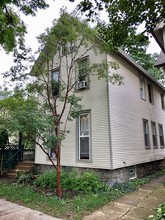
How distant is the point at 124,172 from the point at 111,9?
6499 mm

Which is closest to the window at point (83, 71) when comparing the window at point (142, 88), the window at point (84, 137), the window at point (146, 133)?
the window at point (84, 137)

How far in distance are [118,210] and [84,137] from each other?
12.6 feet

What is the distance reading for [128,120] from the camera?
895 cm

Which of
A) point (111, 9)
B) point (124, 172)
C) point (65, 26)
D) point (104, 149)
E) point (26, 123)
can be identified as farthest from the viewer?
point (124, 172)

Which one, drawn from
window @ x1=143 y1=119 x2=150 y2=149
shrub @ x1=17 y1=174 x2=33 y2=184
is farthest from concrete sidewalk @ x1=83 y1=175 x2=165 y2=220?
shrub @ x1=17 y1=174 x2=33 y2=184

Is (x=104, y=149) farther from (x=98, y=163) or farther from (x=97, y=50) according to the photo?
(x=97, y=50)

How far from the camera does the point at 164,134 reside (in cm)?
1320

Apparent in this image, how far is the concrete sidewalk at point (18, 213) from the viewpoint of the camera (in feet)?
14.2

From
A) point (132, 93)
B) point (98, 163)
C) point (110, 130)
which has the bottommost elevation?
point (98, 163)

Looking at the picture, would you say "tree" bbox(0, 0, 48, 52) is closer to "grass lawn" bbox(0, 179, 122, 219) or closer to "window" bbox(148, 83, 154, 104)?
"grass lawn" bbox(0, 179, 122, 219)

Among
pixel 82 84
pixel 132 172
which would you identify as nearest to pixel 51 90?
pixel 82 84

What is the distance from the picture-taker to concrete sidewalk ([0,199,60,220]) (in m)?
4.33

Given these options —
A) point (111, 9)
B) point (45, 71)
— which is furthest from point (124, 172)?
point (111, 9)

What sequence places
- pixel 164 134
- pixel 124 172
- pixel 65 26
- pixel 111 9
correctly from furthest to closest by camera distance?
pixel 164 134 → pixel 124 172 → pixel 65 26 → pixel 111 9
